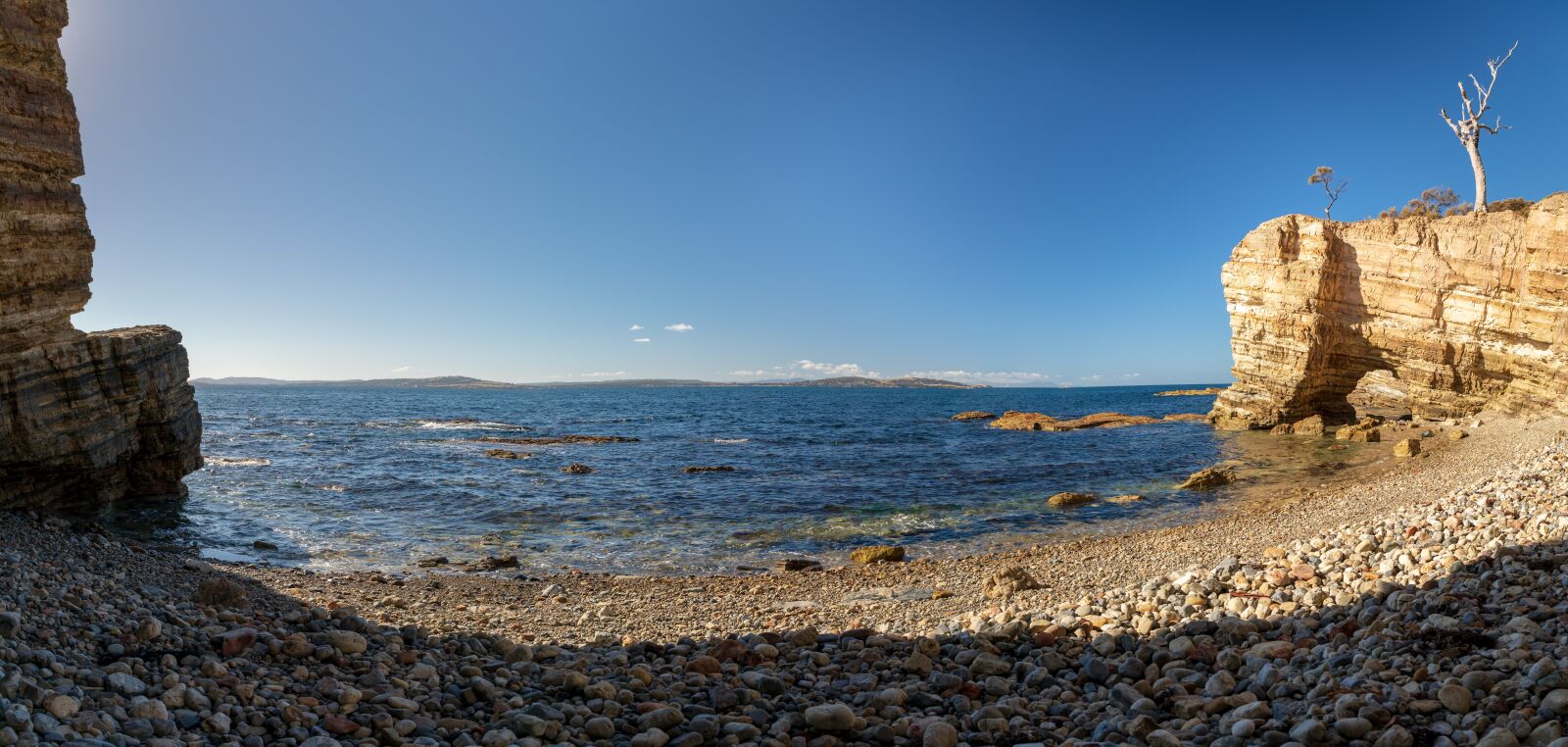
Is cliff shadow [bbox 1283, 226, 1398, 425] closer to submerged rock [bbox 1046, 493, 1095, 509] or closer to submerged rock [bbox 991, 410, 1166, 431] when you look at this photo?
submerged rock [bbox 991, 410, 1166, 431]

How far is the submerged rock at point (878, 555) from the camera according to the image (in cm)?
1559

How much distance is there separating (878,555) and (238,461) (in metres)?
29.8

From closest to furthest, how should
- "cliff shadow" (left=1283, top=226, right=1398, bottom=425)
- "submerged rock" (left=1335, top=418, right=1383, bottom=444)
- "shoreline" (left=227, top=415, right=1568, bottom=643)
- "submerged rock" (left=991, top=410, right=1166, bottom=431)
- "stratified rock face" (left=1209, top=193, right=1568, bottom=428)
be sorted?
"shoreline" (left=227, top=415, right=1568, bottom=643), "stratified rock face" (left=1209, top=193, right=1568, bottom=428), "submerged rock" (left=1335, top=418, right=1383, bottom=444), "cliff shadow" (left=1283, top=226, right=1398, bottom=425), "submerged rock" (left=991, top=410, right=1166, bottom=431)

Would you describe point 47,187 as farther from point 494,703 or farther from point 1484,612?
point 1484,612

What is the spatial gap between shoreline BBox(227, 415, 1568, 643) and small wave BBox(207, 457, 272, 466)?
20.1 metres

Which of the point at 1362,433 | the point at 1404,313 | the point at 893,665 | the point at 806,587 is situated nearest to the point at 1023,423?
the point at 1362,433

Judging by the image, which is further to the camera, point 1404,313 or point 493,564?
point 1404,313

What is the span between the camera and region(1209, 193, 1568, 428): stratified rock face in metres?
29.8

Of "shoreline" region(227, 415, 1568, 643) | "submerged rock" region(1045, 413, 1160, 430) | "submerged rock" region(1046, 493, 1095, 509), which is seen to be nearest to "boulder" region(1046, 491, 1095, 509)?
"submerged rock" region(1046, 493, 1095, 509)

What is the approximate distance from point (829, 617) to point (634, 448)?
31.5 meters

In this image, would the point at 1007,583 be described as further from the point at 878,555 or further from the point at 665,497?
the point at 665,497

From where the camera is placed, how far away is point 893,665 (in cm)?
702

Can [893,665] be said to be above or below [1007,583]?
above

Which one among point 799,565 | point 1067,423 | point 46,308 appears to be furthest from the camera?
point 1067,423
